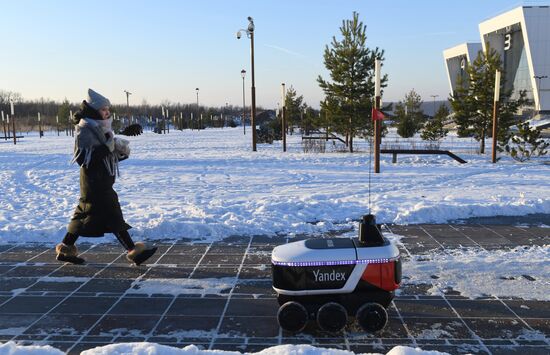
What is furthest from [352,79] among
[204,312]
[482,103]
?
[204,312]

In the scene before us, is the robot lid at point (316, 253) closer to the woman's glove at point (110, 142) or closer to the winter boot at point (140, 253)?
the winter boot at point (140, 253)

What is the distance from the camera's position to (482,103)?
2109 cm

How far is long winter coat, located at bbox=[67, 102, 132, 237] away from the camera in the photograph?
187 inches

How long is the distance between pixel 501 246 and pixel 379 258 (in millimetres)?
3054

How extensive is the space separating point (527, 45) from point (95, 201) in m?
58.6

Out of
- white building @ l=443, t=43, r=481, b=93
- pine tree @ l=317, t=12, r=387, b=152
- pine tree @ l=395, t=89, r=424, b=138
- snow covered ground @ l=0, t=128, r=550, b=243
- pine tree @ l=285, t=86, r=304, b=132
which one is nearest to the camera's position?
snow covered ground @ l=0, t=128, r=550, b=243

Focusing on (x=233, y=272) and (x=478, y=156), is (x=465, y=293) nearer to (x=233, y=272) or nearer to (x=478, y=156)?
(x=233, y=272)

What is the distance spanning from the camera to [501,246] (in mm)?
5594

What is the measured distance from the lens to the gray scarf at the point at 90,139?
4.72 meters

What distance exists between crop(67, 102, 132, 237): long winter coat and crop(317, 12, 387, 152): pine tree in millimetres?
16659

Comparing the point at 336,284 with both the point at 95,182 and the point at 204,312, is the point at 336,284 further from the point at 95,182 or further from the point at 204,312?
the point at 95,182

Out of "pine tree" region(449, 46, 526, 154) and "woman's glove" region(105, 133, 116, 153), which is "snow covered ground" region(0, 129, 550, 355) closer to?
"woman's glove" region(105, 133, 116, 153)

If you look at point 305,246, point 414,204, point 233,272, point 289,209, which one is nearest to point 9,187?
point 289,209

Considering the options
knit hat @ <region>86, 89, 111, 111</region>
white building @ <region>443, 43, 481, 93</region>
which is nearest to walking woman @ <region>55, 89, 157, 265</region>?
knit hat @ <region>86, 89, 111, 111</region>
